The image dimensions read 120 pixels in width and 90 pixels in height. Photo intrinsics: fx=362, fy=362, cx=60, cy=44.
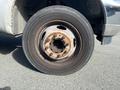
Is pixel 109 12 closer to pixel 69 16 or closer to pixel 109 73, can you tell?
pixel 69 16

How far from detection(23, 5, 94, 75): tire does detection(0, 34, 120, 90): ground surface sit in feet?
0.53

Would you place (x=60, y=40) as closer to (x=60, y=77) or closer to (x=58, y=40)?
(x=58, y=40)

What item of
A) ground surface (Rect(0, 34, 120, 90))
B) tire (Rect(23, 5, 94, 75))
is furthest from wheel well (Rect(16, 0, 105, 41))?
→ ground surface (Rect(0, 34, 120, 90))

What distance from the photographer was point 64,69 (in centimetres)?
501

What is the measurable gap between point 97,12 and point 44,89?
1.50m

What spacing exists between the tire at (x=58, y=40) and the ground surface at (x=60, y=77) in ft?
0.53

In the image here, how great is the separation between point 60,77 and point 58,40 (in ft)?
1.71

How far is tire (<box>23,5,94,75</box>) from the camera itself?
496cm

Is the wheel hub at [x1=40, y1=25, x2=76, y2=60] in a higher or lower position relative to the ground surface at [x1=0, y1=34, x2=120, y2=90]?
higher

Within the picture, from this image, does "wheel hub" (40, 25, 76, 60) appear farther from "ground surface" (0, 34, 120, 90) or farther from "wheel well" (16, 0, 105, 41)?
"wheel well" (16, 0, 105, 41)

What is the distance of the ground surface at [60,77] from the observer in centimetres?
461

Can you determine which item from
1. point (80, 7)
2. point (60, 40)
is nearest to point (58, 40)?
point (60, 40)

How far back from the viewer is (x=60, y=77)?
4.95m

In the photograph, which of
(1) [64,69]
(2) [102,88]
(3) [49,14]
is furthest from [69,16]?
(2) [102,88]
